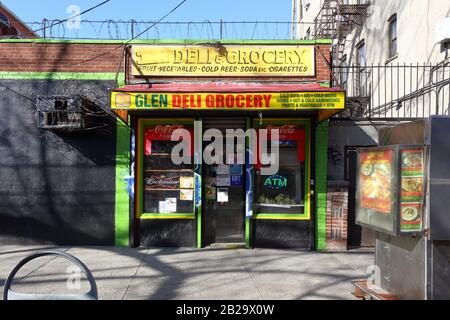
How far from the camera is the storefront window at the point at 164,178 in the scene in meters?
8.42

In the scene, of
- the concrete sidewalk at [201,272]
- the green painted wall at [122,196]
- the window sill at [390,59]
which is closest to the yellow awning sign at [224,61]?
the green painted wall at [122,196]

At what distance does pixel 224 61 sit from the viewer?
27.2ft

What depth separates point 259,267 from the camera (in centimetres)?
695

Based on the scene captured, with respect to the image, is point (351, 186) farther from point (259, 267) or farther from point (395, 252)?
point (395, 252)

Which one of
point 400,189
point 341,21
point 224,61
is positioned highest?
point 341,21

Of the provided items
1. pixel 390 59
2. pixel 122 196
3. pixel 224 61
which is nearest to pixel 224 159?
pixel 224 61

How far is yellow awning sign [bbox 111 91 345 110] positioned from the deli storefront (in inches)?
43.5

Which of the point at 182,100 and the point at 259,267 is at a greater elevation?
the point at 182,100

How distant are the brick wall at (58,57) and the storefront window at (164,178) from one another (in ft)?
4.92

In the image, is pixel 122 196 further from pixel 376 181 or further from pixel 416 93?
pixel 416 93

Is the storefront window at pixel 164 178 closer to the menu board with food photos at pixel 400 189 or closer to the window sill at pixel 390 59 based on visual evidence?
the menu board with food photos at pixel 400 189

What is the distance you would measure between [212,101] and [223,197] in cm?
228
